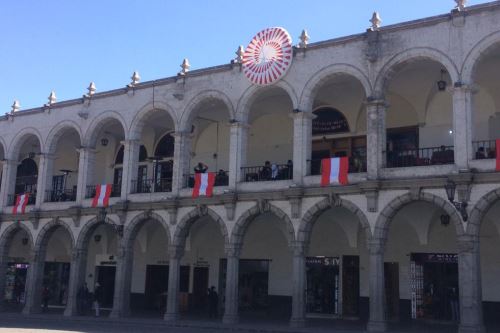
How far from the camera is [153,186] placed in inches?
1096

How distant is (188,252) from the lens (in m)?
29.8

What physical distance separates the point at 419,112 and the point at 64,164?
20.4 m

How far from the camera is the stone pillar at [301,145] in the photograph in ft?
73.0

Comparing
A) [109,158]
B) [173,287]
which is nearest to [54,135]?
[109,158]

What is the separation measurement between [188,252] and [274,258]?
4776mm

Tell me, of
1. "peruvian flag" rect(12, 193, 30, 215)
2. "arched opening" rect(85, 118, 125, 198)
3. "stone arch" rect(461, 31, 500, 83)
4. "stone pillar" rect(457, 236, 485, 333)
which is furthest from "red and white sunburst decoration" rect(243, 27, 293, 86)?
"peruvian flag" rect(12, 193, 30, 215)

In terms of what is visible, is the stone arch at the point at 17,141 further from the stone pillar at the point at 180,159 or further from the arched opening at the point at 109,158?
the stone pillar at the point at 180,159

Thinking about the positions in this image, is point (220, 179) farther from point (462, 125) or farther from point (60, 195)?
point (462, 125)

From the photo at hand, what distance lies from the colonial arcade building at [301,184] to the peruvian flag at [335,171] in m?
0.31

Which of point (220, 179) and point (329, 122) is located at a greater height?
point (329, 122)

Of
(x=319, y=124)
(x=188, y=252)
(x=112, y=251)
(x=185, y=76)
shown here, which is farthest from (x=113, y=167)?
(x=319, y=124)

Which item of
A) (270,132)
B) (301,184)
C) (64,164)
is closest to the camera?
(301,184)

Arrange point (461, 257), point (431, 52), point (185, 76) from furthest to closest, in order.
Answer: point (185, 76), point (431, 52), point (461, 257)

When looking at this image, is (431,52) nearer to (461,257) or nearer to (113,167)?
(461,257)
